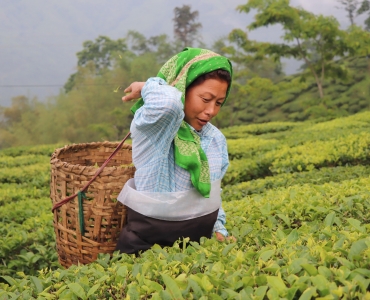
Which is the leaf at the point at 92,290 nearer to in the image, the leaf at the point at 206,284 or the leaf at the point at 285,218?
the leaf at the point at 206,284

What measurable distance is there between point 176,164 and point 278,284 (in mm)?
918

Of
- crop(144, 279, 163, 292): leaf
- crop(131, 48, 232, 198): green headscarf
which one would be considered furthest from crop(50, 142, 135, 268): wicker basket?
crop(144, 279, 163, 292): leaf

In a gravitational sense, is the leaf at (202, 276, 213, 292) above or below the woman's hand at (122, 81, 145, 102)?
below

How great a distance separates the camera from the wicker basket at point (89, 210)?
2096 mm

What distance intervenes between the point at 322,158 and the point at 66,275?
3.96 meters

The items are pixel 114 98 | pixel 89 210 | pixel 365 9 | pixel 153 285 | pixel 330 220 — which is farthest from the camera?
pixel 365 9

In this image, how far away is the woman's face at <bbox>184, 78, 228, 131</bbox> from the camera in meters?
2.04

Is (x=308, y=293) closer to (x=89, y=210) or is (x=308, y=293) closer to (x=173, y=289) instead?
(x=173, y=289)

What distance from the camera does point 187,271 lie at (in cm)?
154

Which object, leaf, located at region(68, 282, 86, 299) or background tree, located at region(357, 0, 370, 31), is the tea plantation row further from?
A: background tree, located at region(357, 0, 370, 31)

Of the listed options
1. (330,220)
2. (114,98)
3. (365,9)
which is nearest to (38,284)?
(330,220)

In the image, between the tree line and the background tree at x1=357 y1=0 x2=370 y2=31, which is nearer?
the tree line

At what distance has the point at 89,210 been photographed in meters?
2.13

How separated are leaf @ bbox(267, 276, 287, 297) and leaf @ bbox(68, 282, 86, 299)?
2.07ft
